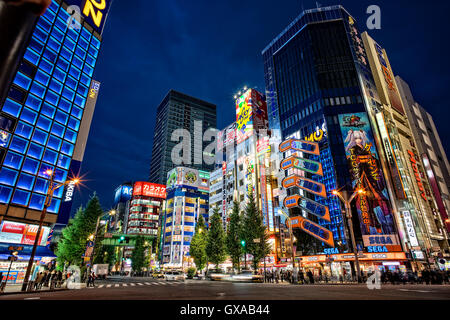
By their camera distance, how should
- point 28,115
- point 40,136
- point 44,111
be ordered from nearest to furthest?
point 28,115, point 40,136, point 44,111

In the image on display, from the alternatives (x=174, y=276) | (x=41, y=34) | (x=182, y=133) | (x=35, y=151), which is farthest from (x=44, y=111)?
(x=182, y=133)

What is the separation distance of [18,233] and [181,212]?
6751cm

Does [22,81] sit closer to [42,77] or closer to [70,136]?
[42,77]

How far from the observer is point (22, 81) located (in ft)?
113

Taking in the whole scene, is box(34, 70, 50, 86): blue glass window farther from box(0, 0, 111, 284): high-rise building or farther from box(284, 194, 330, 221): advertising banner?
box(284, 194, 330, 221): advertising banner

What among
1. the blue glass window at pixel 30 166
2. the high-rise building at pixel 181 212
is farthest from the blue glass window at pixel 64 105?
the high-rise building at pixel 181 212

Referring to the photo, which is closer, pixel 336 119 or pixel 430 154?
pixel 336 119

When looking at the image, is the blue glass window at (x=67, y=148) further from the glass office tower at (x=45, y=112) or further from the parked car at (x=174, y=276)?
the parked car at (x=174, y=276)

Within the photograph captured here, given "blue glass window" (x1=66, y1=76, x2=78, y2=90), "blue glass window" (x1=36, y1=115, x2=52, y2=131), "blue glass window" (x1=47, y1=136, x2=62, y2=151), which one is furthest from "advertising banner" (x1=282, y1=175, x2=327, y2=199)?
"blue glass window" (x1=36, y1=115, x2=52, y2=131)

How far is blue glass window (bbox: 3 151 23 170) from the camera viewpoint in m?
31.6

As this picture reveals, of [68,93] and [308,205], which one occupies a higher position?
[68,93]

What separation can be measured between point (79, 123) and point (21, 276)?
907 inches

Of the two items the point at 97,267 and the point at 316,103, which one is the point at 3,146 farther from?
the point at 316,103

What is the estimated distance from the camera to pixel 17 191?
3200cm
